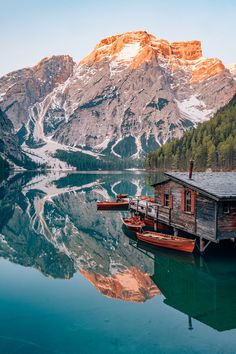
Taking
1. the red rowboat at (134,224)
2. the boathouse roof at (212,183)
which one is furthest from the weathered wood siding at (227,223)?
the red rowboat at (134,224)

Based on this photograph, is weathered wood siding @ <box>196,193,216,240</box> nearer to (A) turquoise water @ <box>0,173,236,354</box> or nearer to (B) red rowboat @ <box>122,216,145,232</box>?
(A) turquoise water @ <box>0,173,236,354</box>

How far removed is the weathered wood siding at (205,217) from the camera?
35.0 metres

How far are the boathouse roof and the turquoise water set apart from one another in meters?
6.13

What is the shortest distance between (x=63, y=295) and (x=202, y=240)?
15042mm

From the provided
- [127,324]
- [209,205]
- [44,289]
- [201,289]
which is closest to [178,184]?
[209,205]

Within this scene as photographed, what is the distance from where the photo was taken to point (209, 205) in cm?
3562

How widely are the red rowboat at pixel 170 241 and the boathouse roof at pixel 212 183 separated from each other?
5.22m

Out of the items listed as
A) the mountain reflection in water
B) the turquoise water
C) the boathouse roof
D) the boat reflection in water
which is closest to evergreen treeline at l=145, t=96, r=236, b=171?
the mountain reflection in water

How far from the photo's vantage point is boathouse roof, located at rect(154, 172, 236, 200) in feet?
113

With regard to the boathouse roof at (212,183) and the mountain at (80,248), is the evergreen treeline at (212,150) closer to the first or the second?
the mountain at (80,248)

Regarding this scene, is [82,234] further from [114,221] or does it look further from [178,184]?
[178,184]

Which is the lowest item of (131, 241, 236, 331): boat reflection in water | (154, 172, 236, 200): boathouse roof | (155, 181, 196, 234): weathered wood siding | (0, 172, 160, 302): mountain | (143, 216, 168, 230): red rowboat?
(0, 172, 160, 302): mountain

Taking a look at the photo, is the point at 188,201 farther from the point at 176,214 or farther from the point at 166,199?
the point at 166,199

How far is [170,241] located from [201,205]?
5064 mm
